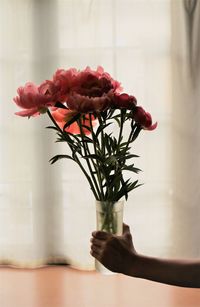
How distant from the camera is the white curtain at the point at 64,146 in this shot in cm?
154

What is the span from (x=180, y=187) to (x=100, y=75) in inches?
29.4

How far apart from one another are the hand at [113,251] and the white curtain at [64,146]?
→ 60cm

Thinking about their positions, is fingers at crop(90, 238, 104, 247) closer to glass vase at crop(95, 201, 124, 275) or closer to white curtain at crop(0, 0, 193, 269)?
glass vase at crop(95, 201, 124, 275)

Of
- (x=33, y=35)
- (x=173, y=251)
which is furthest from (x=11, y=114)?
(x=173, y=251)

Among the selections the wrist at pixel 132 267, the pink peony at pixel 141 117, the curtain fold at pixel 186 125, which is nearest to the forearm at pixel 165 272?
the wrist at pixel 132 267

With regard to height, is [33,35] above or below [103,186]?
above

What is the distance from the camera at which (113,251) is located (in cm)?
96

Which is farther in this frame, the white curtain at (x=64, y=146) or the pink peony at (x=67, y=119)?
the white curtain at (x=64, y=146)

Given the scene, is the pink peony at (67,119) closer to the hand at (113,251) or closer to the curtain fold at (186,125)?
the hand at (113,251)

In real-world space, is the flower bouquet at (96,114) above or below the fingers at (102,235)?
above

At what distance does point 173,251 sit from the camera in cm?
157

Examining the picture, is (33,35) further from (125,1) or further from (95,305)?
(95,305)

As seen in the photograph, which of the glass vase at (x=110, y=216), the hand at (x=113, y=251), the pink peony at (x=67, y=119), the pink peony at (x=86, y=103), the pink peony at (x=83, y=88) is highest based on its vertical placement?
the pink peony at (x=83, y=88)

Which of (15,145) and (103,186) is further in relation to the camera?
(15,145)
